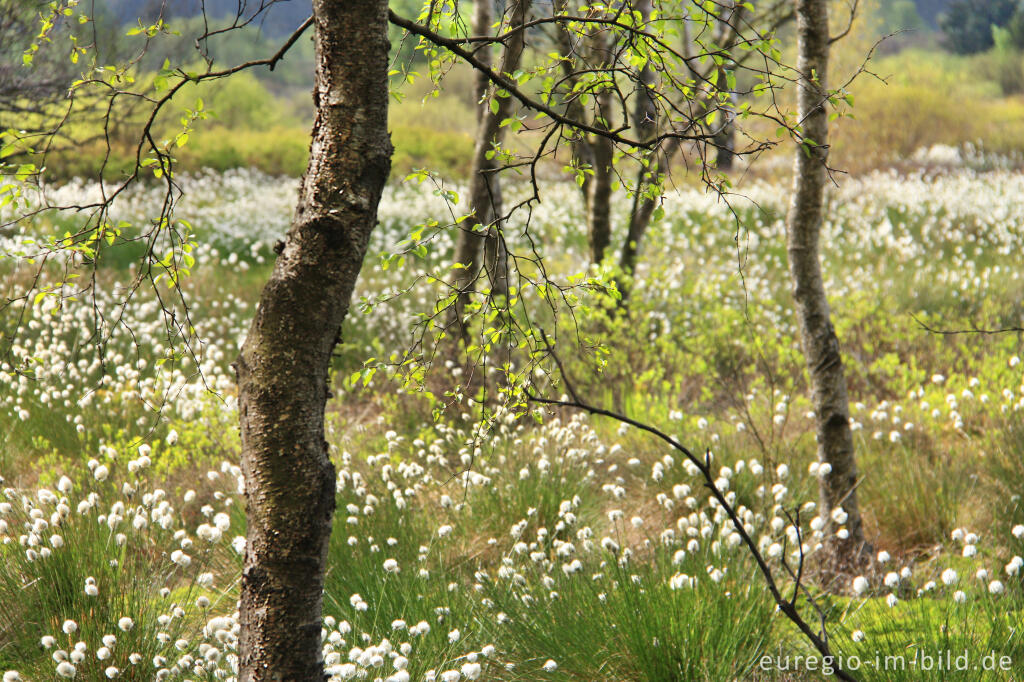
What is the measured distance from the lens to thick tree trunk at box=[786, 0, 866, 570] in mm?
3730

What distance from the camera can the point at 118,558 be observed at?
131 inches

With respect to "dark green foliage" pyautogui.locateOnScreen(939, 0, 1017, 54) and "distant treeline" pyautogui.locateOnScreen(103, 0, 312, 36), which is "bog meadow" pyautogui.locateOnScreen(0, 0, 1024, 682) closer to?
"distant treeline" pyautogui.locateOnScreen(103, 0, 312, 36)

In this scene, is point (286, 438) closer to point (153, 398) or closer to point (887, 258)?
point (153, 398)

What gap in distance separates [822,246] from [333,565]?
1008 cm

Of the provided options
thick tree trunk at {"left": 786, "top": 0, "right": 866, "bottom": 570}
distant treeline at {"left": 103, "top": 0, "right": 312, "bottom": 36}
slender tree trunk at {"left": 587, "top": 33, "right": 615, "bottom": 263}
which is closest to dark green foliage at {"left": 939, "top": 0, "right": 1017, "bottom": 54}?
distant treeline at {"left": 103, "top": 0, "right": 312, "bottom": 36}

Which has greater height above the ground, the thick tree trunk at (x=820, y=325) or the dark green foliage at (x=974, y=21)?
the dark green foliage at (x=974, y=21)

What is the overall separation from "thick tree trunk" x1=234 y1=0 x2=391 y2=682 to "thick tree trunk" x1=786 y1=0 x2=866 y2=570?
2.69 m

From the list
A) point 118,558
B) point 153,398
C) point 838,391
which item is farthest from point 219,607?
point 838,391

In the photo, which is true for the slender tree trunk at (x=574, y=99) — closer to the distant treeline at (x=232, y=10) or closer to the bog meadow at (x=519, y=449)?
the bog meadow at (x=519, y=449)

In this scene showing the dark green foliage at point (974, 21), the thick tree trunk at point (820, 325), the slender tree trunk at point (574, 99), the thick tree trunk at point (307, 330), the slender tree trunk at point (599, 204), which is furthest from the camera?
the dark green foliage at point (974, 21)

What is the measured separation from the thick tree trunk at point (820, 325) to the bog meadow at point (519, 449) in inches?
1.0

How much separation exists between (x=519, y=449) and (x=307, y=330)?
3411 millimetres

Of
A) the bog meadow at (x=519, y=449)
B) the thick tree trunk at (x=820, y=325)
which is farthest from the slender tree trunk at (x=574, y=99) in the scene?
the thick tree trunk at (x=820, y=325)

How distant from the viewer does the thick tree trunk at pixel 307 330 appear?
174cm
